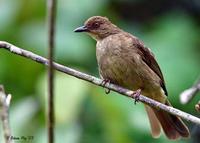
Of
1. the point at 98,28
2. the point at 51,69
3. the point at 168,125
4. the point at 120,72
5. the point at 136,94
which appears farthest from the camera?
A: the point at 98,28

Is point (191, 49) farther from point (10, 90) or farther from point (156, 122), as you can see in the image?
point (10, 90)

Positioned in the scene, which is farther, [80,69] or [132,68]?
[80,69]

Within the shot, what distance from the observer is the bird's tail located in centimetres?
439

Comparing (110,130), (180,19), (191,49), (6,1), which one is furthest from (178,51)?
(6,1)

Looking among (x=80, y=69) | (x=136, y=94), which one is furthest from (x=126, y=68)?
(x=80, y=69)

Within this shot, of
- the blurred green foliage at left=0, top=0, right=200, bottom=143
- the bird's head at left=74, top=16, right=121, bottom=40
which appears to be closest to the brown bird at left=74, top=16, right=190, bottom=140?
the bird's head at left=74, top=16, right=121, bottom=40

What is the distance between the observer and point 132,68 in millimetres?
4340

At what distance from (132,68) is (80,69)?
541 mm

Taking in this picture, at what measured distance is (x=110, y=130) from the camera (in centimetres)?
420

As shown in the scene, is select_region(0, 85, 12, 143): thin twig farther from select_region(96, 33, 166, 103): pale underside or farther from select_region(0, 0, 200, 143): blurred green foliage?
select_region(96, 33, 166, 103): pale underside

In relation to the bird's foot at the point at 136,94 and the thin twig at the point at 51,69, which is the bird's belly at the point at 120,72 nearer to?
the bird's foot at the point at 136,94

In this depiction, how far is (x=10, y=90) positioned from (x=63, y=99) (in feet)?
2.36

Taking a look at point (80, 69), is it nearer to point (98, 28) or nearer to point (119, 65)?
point (98, 28)

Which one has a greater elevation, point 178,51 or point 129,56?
point 178,51
